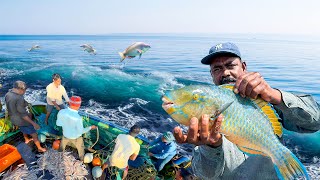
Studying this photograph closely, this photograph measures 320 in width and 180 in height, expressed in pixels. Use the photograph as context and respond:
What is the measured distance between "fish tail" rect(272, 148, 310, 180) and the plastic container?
587cm

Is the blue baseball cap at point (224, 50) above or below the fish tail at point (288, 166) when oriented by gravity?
above

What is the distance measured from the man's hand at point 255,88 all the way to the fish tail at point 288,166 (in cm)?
50

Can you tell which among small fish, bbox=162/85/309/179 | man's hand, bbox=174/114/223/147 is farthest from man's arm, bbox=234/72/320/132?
man's hand, bbox=174/114/223/147

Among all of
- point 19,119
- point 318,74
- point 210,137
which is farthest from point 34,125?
point 318,74

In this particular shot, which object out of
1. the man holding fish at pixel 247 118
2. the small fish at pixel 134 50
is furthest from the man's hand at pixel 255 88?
the small fish at pixel 134 50

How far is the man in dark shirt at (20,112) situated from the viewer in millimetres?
7152

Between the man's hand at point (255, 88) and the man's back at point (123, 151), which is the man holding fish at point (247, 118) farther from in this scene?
the man's back at point (123, 151)

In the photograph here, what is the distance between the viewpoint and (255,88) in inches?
86.2

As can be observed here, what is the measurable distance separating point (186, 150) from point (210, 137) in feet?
31.9

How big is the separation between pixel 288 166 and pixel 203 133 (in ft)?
2.61

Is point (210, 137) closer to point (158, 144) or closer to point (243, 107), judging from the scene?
point (243, 107)

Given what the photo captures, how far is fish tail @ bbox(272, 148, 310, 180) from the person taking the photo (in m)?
2.17

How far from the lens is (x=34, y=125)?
23.8ft

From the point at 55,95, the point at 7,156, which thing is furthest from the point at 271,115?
the point at 55,95
